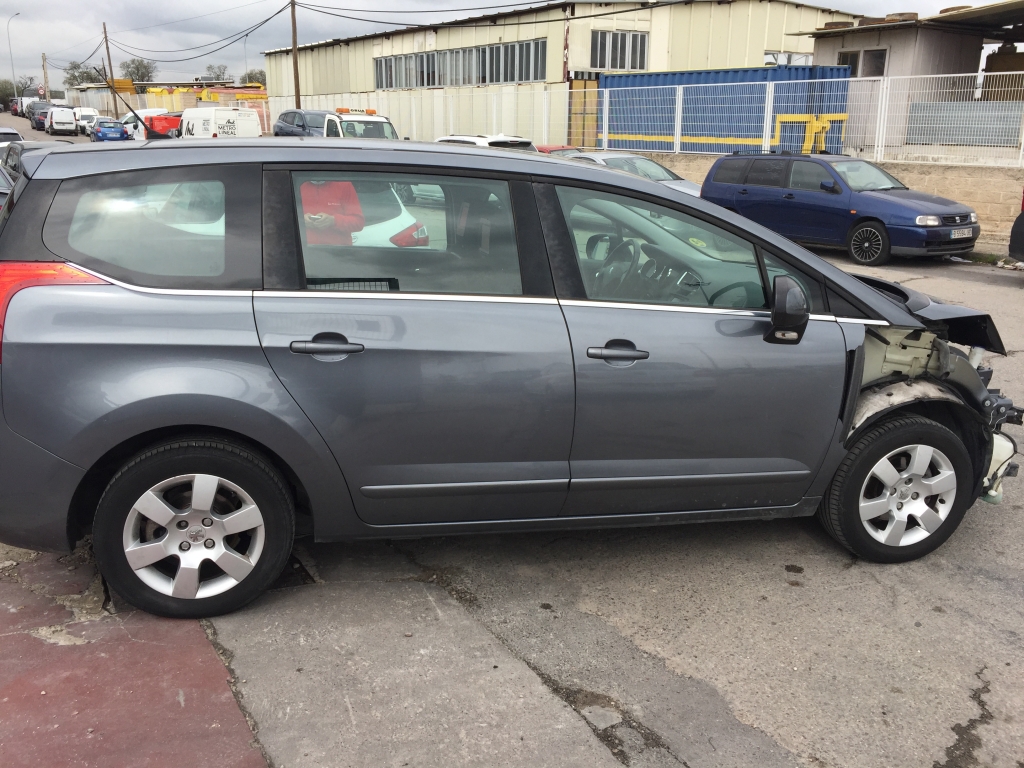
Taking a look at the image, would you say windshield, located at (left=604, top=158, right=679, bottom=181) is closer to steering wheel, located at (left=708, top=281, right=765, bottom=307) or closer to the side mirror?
steering wheel, located at (left=708, top=281, right=765, bottom=307)

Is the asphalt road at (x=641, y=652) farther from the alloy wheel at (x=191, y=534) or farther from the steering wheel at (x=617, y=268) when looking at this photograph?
the steering wheel at (x=617, y=268)

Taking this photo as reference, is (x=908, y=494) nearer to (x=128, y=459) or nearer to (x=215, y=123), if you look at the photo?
(x=128, y=459)

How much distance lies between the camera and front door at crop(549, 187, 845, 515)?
11.1 feet

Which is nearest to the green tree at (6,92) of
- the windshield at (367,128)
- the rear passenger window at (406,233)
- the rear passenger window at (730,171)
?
the windshield at (367,128)

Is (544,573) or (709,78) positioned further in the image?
(709,78)

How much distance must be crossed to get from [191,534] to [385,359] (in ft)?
3.13

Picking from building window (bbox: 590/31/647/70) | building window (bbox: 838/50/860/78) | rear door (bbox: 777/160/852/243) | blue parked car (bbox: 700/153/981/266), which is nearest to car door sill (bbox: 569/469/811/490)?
blue parked car (bbox: 700/153/981/266)

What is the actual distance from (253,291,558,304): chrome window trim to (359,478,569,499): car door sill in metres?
0.69

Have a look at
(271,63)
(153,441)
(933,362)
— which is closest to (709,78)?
(933,362)

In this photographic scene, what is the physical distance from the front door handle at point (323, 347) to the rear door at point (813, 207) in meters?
11.7

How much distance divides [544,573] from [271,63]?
5441cm

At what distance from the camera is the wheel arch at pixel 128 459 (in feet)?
10.3

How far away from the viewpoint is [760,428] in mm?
3535

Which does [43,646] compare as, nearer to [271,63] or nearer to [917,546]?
[917,546]
